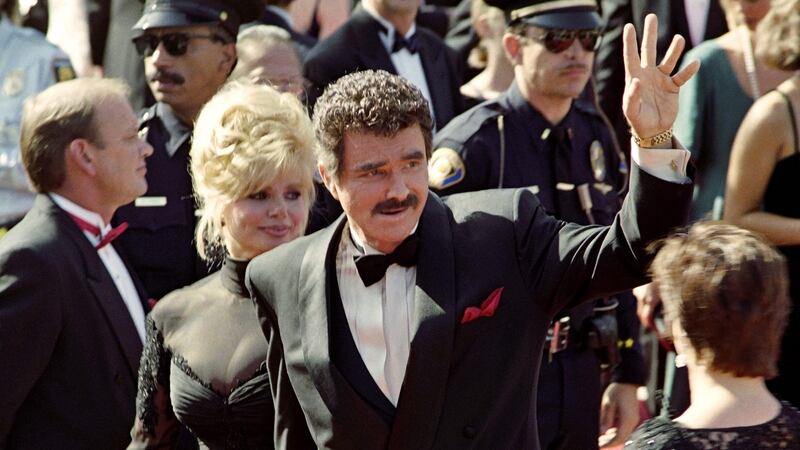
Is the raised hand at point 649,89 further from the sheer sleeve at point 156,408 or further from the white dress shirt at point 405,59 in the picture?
the white dress shirt at point 405,59

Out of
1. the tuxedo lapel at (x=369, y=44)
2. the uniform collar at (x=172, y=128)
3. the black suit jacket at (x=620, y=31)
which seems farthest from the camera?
the black suit jacket at (x=620, y=31)

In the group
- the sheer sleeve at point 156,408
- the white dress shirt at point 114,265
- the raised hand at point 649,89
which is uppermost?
the raised hand at point 649,89

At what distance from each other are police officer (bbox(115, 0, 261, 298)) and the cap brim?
1.40 meters

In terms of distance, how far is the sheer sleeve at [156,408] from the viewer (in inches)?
185

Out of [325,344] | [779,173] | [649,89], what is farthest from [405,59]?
[649,89]

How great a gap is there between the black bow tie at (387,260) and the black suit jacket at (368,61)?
10.3ft

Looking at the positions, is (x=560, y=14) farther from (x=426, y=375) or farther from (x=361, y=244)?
(x=426, y=375)

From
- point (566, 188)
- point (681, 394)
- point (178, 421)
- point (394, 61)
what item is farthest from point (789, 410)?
point (394, 61)

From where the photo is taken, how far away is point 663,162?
11.3ft

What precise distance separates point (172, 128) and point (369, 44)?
4.37ft

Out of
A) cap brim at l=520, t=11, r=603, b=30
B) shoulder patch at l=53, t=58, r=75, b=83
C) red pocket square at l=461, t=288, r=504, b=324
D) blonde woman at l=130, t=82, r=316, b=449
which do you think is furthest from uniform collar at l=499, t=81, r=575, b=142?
shoulder patch at l=53, t=58, r=75, b=83

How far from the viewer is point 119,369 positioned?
5.12m

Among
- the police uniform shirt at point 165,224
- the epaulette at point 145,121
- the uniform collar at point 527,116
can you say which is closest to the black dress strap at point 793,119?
the uniform collar at point 527,116

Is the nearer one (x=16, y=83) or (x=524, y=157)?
(x=524, y=157)
